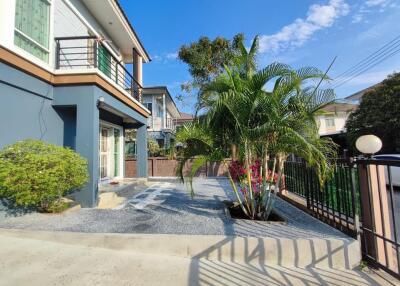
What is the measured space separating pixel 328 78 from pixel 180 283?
3755mm

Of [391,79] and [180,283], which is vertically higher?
[391,79]

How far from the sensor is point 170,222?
4.73 m

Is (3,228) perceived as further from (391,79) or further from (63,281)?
(391,79)

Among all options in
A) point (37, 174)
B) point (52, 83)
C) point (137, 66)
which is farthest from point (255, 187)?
point (137, 66)

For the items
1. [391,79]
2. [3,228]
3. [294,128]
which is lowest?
[3,228]

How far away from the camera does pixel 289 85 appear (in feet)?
14.4

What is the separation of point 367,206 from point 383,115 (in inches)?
664

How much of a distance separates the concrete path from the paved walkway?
1.71 feet

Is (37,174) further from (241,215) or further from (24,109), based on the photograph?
(241,215)

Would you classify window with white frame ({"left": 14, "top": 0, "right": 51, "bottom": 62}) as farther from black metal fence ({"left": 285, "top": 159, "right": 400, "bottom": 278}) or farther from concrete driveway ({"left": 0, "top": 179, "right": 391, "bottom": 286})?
black metal fence ({"left": 285, "top": 159, "right": 400, "bottom": 278})

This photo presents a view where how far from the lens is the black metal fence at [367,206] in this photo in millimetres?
3320

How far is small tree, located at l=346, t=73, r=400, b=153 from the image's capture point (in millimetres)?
16484

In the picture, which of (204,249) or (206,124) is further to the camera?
(206,124)

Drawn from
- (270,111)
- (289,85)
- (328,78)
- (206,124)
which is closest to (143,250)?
(206,124)
